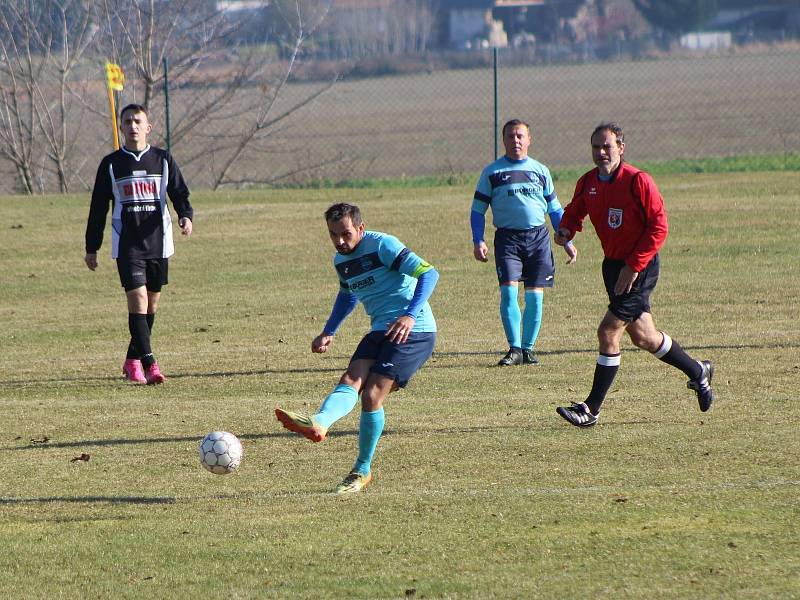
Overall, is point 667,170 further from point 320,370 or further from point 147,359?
point 147,359

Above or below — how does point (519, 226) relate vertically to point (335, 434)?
above

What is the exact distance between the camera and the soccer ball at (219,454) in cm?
696

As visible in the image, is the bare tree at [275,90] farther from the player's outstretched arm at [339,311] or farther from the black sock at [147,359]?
the player's outstretched arm at [339,311]

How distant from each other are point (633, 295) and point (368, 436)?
2.21 m

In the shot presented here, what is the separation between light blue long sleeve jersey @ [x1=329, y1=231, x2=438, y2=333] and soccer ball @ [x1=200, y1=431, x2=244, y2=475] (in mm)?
1032

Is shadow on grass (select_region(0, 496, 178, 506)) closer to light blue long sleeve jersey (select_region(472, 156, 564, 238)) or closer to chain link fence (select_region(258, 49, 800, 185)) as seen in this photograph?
light blue long sleeve jersey (select_region(472, 156, 564, 238))

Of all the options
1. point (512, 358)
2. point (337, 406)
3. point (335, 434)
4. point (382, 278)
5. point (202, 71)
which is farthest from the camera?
point (202, 71)

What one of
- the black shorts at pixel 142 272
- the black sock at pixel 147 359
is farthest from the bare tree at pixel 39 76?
the black sock at pixel 147 359

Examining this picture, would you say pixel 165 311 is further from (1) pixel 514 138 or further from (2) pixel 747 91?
(2) pixel 747 91

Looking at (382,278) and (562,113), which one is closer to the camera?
(382,278)

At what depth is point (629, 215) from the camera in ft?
26.9

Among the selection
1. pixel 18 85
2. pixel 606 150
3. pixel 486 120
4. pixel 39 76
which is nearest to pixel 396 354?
pixel 606 150

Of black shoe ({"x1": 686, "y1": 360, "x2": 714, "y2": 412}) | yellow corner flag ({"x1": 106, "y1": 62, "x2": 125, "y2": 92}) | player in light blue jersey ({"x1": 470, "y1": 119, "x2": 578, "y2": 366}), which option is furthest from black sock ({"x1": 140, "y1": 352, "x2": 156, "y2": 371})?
yellow corner flag ({"x1": 106, "y1": 62, "x2": 125, "y2": 92})

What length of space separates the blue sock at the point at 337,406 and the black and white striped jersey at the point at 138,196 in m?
3.92
